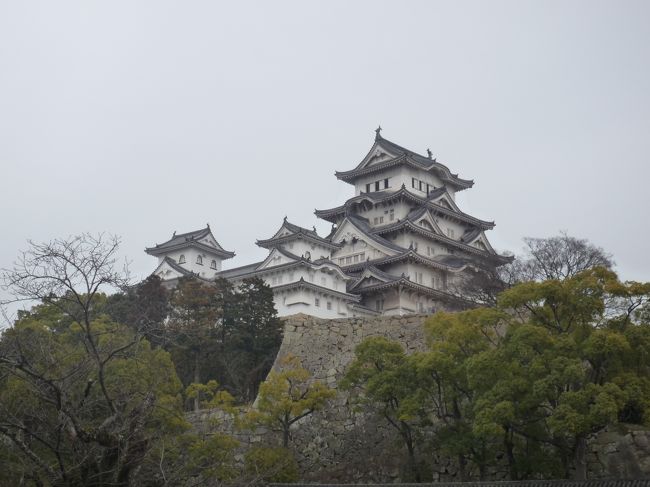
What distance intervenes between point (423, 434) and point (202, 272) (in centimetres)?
2817

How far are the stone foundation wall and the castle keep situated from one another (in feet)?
35.1

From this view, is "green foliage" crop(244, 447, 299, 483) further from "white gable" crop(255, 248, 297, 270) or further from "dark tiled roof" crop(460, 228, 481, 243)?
"dark tiled roof" crop(460, 228, 481, 243)

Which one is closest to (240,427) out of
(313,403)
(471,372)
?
(313,403)

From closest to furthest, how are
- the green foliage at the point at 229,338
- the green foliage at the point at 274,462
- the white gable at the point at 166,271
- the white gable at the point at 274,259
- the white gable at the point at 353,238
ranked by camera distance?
the green foliage at the point at 274,462, the green foliage at the point at 229,338, the white gable at the point at 274,259, the white gable at the point at 353,238, the white gable at the point at 166,271

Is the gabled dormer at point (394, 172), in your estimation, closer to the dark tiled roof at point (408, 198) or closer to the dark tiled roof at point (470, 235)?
the dark tiled roof at point (408, 198)

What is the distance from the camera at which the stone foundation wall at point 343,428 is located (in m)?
21.8

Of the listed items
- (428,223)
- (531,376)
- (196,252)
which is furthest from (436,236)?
(531,376)

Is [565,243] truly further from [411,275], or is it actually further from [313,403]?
[313,403]

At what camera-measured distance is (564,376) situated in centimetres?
1727

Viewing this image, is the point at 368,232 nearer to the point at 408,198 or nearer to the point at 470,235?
the point at 408,198

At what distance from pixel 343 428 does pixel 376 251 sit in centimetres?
2089

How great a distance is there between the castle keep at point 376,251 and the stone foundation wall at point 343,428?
1070cm

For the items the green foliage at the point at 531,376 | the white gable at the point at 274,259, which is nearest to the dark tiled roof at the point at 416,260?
the white gable at the point at 274,259

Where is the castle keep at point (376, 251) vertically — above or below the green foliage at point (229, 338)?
above
